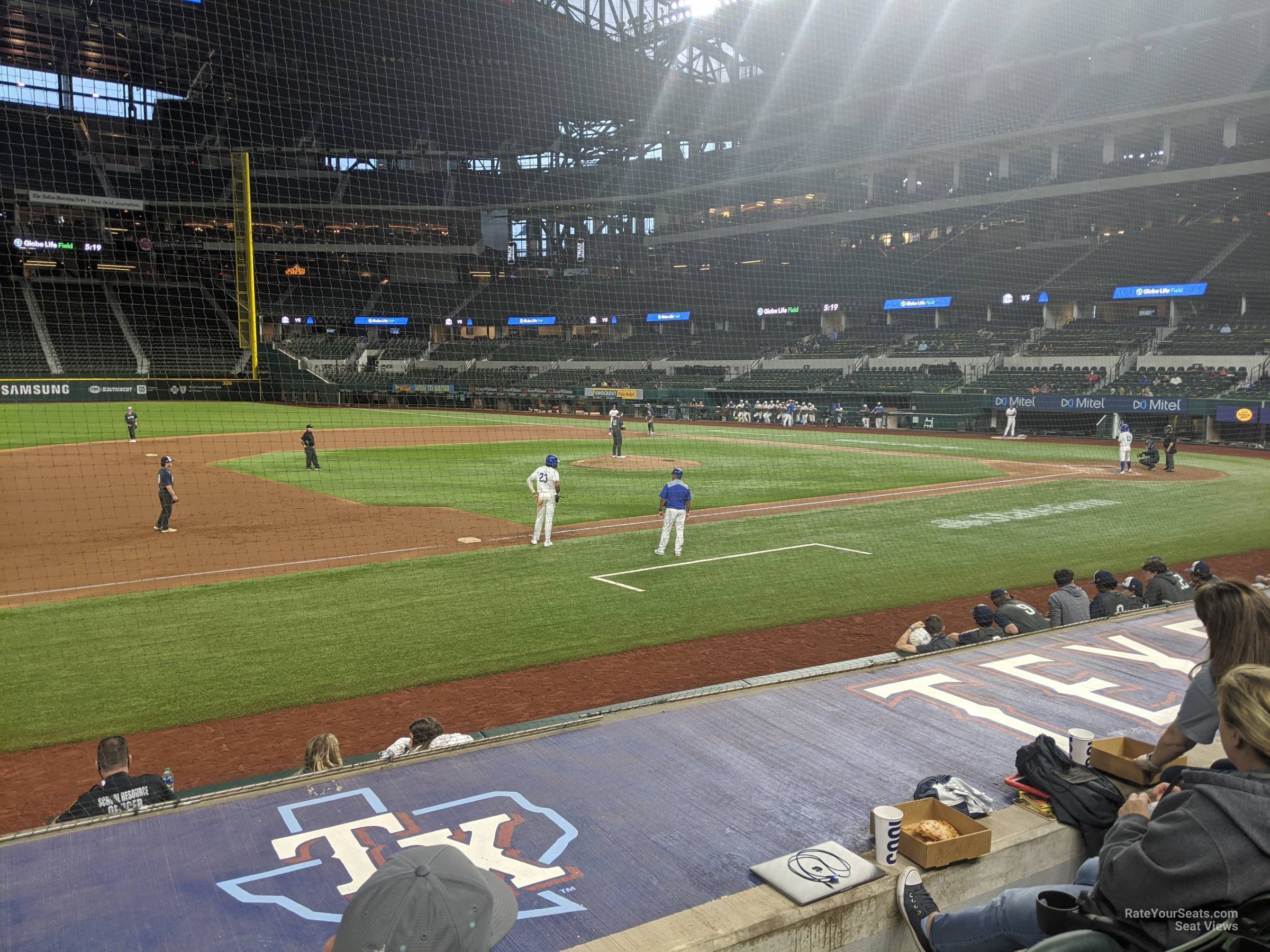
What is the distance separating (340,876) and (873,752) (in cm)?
332

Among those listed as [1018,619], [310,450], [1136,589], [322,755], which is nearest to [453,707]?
[322,755]

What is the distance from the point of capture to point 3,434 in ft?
125

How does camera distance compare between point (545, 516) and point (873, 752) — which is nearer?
point (873, 752)

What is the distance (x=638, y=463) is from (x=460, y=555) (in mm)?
14469

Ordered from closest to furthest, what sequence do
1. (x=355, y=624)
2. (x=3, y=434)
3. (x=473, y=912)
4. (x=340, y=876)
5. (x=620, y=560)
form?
(x=473, y=912) < (x=340, y=876) < (x=355, y=624) < (x=620, y=560) < (x=3, y=434)

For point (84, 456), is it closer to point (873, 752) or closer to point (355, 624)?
point (355, 624)

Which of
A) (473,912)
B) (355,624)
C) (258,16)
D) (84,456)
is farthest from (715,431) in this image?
(473,912)

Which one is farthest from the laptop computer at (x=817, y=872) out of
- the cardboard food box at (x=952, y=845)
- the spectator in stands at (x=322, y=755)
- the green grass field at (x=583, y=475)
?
the green grass field at (x=583, y=475)

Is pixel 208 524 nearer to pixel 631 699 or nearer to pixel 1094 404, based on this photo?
pixel 631 699

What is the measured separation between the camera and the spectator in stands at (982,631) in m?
8.58

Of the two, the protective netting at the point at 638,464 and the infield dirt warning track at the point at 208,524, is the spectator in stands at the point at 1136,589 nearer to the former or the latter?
the protective netting at the point at 638,464

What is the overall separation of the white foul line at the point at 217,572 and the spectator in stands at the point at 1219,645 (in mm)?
13729

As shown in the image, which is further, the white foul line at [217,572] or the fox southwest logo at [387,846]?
the white foul line at [217,572]

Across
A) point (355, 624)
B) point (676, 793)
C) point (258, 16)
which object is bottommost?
point (355, 624)
